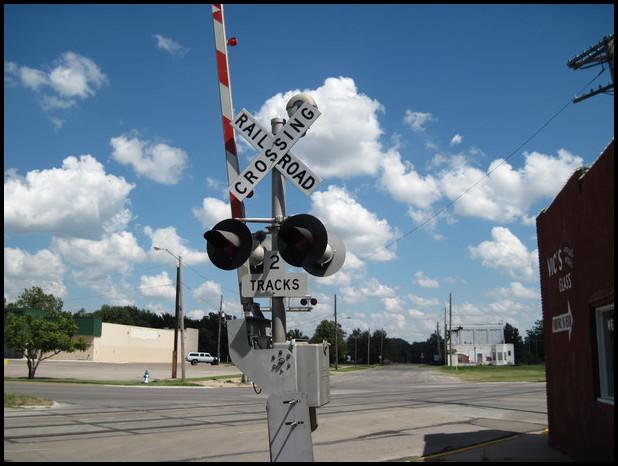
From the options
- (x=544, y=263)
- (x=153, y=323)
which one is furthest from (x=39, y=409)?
(x=153, y=323)

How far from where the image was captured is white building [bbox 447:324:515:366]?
108562 millimetres

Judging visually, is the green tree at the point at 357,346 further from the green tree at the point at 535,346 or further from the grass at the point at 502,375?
the grass at the point at 502,375

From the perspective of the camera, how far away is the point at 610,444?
7055mm

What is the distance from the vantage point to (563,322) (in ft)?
30.7

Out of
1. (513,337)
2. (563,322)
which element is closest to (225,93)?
(563,322)

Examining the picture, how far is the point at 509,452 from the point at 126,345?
74.8m

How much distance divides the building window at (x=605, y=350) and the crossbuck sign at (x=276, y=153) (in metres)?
4.25

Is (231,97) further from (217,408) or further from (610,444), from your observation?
(217,408)

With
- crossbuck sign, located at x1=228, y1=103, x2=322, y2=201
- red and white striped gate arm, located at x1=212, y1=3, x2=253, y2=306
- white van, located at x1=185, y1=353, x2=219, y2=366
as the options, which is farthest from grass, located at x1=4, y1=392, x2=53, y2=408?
white van, located at x1=185, y1=353, x2=219, y2=366

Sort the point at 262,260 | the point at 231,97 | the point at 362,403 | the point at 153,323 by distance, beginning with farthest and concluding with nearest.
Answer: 1. the point at 153,323
2. the point at 362,403
3. the point at 231,97
4. the point at 262,260

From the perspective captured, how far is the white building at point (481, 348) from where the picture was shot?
108562 millimetres

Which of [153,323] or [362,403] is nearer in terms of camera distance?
[362,403]

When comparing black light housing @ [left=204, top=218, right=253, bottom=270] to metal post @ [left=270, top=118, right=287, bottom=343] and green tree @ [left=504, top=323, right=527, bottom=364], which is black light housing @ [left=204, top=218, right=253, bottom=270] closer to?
metal post @ [left=270, top=118, right=287, bottom=343]

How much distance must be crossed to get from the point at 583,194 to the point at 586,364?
85.7 inches
